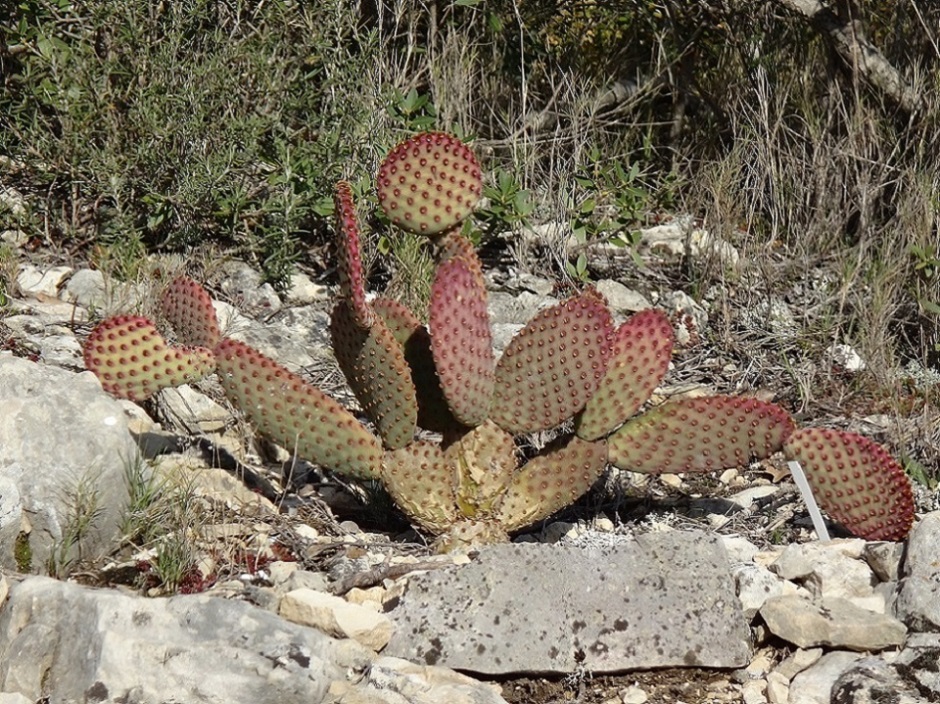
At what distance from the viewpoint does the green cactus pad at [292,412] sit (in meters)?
4.27

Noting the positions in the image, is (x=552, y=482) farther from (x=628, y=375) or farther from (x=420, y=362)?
(x=420, y=362)

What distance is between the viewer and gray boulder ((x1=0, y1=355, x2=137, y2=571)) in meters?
3.86

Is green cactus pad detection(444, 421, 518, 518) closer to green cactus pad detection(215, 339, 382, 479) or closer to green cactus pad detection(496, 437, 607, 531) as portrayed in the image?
green cactus pad detection(496, 437, 607, 531)

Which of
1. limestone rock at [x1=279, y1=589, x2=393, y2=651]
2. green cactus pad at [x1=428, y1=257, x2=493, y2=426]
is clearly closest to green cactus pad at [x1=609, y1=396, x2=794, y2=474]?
green cactus pad at [x1=428, y1=257, x2=493, y2=426]

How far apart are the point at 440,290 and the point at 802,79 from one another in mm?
3068

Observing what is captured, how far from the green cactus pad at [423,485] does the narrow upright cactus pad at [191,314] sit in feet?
2.11

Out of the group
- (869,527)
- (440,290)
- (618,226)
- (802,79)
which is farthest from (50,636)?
(802,79)

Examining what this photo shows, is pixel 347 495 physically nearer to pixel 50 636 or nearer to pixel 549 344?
pixel 549 344

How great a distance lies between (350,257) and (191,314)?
68 centimetres

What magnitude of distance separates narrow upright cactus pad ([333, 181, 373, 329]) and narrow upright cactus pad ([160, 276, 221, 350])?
0.51 meters

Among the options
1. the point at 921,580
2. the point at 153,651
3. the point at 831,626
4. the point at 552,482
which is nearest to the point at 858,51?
the point at 552,482

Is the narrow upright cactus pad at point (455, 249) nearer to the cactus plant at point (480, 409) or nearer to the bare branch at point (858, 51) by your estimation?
the cactus plant at point (480, 409)

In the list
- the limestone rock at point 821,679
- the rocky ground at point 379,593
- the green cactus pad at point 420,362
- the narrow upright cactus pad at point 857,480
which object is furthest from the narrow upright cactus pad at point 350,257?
the limestone rock at point 821,679

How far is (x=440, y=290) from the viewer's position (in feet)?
13.7
